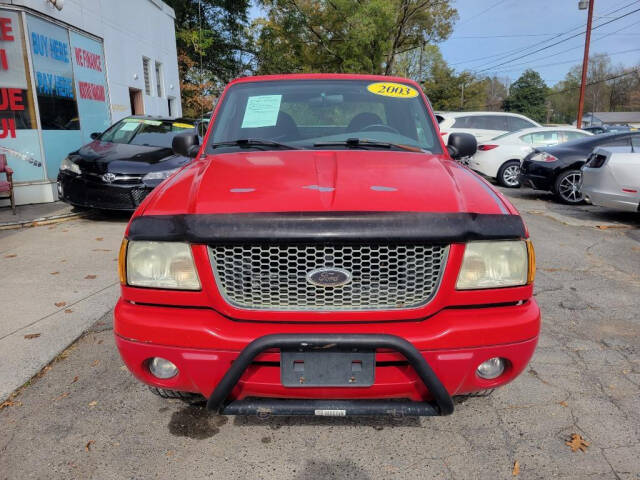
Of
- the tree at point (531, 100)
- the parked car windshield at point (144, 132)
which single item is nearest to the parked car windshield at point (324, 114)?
the parked car windshield at point (144, 132)

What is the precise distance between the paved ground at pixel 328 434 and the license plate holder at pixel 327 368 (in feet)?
1.70

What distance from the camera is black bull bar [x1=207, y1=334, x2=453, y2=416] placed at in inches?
68.7

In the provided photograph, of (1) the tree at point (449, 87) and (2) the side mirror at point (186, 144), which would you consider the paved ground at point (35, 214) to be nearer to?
(2) the side mirror at point (186, 144)

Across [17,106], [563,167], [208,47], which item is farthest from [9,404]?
[208,47]

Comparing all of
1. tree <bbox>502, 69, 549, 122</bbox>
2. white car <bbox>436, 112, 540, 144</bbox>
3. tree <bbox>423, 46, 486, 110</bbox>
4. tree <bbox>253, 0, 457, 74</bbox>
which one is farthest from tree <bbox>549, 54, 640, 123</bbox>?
white car <bbox>436, 112, 540, 144</bbox>

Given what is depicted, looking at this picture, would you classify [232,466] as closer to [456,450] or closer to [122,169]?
[456,450]

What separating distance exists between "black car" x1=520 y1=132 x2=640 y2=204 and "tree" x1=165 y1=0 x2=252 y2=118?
19.3 meters

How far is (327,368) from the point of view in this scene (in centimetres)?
182

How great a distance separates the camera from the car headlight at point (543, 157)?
923 centimetres

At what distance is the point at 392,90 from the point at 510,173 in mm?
9282

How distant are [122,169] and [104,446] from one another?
17.7 ft

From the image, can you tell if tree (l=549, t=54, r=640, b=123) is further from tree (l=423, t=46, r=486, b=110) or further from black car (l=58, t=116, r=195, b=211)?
black car (l=58, t=116, r=195, b=211)

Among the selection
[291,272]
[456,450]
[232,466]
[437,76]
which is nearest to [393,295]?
[291,272]

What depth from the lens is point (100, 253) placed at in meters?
5.59
